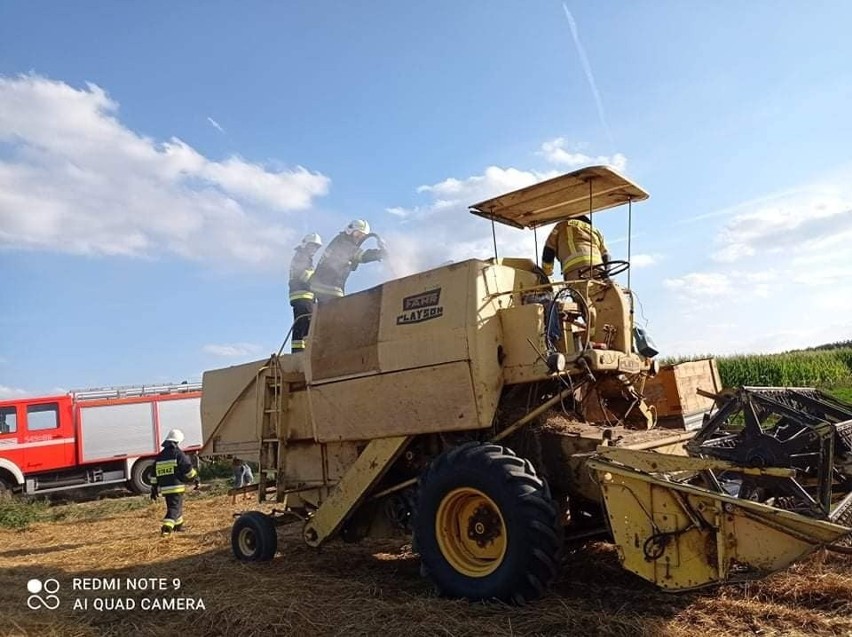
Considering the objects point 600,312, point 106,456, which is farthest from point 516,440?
point 106,456

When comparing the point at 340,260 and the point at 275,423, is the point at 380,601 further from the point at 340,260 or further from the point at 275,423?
the point at 340,260

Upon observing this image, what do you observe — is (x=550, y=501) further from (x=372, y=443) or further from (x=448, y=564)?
(x=372, y=443)

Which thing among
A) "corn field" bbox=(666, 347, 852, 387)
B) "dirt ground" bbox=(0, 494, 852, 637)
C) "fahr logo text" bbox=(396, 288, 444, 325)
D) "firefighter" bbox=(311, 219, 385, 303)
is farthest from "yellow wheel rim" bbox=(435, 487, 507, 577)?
"corn field" bbox=(666, 347, 852, 387)

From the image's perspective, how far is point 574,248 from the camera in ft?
22.7

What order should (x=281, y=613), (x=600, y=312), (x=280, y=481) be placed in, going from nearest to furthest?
(x=281, y=613) → (x=600, y=312) → (x=280, y=481)

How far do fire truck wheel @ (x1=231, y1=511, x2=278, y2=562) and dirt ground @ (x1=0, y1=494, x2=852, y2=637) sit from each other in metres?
0.13

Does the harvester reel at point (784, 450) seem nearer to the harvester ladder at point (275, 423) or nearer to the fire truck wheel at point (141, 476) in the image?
the harvester ladder at point (275, 423)

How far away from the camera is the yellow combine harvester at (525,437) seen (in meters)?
4.52

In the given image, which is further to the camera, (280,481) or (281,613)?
(280,481)

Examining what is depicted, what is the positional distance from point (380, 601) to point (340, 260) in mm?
4809

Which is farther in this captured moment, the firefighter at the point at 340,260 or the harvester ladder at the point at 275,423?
the firefighter at the point at 340,260

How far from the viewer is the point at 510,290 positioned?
6133mm

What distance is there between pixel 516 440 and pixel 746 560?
81.7 inches

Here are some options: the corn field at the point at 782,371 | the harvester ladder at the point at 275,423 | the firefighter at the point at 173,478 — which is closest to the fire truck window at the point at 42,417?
the firefighter at the point at 173,478
